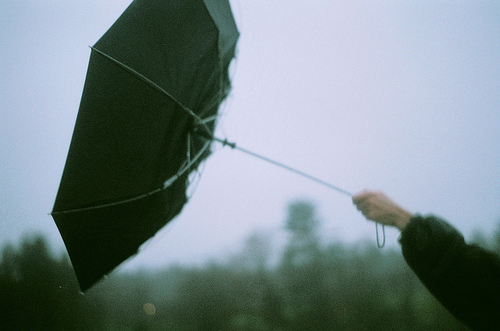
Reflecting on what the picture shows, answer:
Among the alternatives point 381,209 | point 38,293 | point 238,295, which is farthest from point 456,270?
point 238,295

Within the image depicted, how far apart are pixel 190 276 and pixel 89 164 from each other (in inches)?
448

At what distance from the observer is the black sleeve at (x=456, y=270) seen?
93 centimetres

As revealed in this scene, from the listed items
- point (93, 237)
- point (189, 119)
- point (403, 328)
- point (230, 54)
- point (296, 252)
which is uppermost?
point (230, 54)

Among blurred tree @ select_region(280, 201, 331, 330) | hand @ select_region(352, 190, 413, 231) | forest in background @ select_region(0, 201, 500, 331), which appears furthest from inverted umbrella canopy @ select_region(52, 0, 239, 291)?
blurred tree @ select_region(280, 201, 331, 330)

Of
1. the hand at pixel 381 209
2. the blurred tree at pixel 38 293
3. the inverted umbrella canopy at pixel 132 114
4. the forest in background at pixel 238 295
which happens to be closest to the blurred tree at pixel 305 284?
the forest in background at pixel 238 295

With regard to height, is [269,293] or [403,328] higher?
[403,328]

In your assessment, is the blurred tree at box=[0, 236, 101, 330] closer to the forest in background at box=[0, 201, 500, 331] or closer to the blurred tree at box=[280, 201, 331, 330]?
the forest in background at box=[0, 201, 500, 331]

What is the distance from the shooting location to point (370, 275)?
10.9 m

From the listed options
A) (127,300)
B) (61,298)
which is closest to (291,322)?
(127,300)

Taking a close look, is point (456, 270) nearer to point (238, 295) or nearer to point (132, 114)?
point (132, 114)

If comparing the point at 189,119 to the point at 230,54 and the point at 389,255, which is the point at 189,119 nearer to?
the point at 230,54

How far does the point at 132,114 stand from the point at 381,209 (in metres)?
1.49

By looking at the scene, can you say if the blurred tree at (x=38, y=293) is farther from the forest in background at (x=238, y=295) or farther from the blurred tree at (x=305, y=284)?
the blurred tree at (x=305, y=284)

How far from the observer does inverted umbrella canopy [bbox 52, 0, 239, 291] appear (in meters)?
1.74
